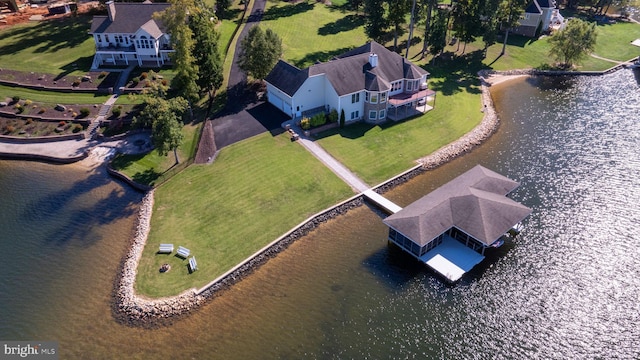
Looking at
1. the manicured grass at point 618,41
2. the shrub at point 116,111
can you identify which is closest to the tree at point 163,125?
→ the shrub at point 116,111

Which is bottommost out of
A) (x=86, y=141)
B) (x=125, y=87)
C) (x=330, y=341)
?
(x=330, y=341)

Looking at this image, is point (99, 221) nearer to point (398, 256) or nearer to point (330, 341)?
point (330, 341)

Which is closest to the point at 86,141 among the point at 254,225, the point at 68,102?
the point at 68,102

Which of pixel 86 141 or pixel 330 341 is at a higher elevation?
pixel 86 141

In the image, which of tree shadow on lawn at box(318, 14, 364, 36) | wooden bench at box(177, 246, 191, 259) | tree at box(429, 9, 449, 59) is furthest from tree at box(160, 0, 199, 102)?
tree at box(429, 9, 449, 59)

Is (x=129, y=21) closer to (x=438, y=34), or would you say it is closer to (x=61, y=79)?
(x=61, y=79)

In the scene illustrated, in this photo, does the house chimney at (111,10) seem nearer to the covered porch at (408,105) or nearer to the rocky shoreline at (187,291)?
the rocky shoreline at (187,291)

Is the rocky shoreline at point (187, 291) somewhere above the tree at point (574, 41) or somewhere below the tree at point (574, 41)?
below
